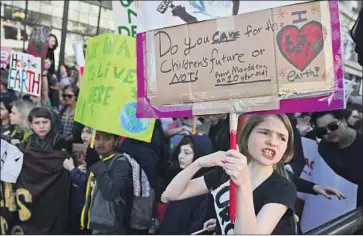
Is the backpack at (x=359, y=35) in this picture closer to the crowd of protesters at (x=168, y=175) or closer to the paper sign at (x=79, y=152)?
the crowd of protesters at (x=168, y=175)

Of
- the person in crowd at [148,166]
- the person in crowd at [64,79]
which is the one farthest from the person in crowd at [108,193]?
the person in crowd at [64,79]

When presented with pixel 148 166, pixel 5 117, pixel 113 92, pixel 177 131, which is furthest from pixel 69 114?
pixel 113 92

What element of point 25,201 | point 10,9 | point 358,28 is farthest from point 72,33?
point 358,28

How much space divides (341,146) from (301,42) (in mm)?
1736

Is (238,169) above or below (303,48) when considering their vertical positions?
below

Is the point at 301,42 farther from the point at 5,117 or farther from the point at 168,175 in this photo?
the point at 5,117

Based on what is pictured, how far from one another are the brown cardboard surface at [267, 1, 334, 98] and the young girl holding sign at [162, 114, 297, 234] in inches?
10.3

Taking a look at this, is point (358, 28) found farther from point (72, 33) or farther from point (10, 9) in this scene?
point (72, 33)

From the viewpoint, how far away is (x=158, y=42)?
2139 millimetres

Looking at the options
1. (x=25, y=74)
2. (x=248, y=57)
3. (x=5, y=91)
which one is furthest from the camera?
(x=5, y=91)

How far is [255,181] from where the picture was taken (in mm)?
2096

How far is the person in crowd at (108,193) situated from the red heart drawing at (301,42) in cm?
181

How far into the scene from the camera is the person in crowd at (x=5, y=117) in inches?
183

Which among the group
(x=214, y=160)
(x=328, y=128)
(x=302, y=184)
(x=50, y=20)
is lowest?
(x=302, y=184)
